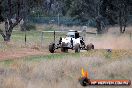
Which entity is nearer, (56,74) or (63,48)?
(56,74)

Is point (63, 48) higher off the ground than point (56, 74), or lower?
lower

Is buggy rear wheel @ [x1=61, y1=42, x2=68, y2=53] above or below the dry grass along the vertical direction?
below

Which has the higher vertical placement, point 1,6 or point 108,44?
point 1,6

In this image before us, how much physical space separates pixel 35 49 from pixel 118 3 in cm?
3417

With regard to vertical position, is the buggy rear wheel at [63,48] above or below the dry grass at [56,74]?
below

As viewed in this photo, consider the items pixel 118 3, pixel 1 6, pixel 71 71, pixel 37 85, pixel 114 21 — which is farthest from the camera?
pixel 114 21

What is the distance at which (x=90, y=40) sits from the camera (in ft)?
148

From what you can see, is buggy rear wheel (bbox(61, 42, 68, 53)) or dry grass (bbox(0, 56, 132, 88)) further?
buggy rear wheel (bbox(61, 42, 68, 53))

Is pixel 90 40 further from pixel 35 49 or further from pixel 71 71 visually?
pixel 71 71

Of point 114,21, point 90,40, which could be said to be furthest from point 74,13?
point 90,40

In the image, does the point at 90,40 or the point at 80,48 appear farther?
the point at 90,40

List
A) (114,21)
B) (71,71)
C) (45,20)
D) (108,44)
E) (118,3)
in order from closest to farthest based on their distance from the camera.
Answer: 1. (71,71)
2. (108,44)
3. (118,3)
4. (114,21)
5. (45,20)

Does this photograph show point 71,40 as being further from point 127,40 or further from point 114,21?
point 114,21

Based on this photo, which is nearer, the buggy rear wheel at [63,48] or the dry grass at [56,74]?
the dry grass at [56,74]
